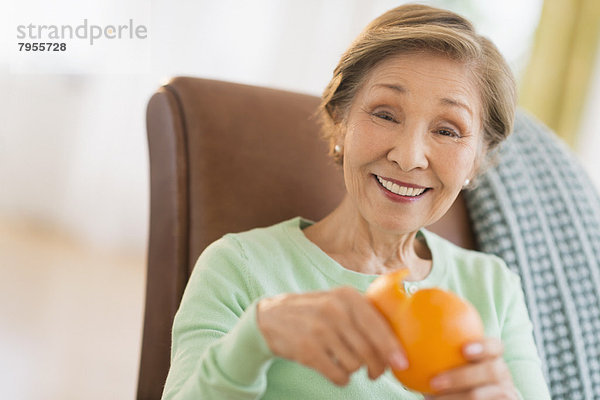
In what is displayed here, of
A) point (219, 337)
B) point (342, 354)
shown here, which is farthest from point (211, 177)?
point (342, 354)

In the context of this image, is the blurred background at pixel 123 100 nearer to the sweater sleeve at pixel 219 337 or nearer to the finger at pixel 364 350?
the sweater sleeve at pixel 219 337

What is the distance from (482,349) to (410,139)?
1.44ft

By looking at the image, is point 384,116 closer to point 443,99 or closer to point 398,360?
point 443,99

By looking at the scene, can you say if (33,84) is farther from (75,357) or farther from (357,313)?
(357,313)

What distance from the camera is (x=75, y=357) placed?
2396mm

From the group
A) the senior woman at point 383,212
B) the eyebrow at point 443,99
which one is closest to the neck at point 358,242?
the senior woman at point 383,212

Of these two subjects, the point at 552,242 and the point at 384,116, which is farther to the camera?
the point at 552,242

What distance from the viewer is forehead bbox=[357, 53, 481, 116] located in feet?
3.68

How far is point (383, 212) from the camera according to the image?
1.16 m

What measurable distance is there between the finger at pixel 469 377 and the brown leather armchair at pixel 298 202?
671mm

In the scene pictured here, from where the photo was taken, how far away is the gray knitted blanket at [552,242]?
4.96 ft

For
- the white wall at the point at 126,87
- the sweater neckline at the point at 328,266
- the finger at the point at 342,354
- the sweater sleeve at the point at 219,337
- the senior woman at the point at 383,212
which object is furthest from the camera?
the white wall at the point at 126,87

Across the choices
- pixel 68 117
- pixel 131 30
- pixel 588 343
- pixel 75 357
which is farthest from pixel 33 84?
pixel 588 343

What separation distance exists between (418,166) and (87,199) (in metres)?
2.32
